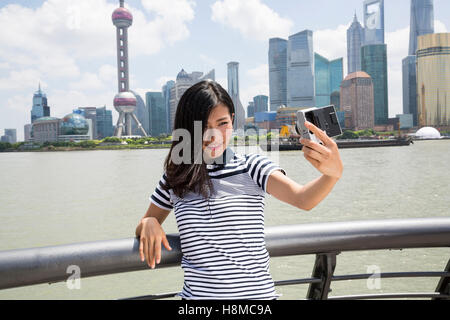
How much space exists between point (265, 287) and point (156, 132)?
80820 mm

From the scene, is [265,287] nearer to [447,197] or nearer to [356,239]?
[356,239]

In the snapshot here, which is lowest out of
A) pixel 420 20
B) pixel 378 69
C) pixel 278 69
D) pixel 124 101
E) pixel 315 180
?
pixel 315 180

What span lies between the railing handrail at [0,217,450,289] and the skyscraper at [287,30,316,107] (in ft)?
232

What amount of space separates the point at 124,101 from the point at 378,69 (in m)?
46.4

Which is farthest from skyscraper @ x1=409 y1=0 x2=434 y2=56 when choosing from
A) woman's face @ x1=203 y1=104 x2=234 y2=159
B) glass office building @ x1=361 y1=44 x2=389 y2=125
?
woman's face @ x1=203 y1=104 x2=234 y2=159

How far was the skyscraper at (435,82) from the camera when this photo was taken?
68688 millimetres

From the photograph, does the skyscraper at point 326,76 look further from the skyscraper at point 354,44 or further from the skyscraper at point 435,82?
the skyscraper at point 354,44

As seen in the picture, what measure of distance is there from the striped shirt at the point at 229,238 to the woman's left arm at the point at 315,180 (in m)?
0.04

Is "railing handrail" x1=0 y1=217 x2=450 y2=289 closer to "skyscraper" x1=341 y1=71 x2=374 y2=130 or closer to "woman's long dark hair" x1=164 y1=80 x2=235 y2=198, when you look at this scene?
"woman's long dark hair" x1=164 y1=80 x2=235 y2=198

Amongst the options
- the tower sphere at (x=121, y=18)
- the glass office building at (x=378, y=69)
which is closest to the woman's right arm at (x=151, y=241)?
the glass office building at (x=378, y=69)

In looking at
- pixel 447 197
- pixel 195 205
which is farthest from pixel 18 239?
pixel 447 197

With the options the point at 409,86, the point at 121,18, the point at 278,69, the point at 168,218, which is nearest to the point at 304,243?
the point at 168,218

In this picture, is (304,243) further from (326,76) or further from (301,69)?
(326,76)

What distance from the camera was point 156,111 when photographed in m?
83.1
